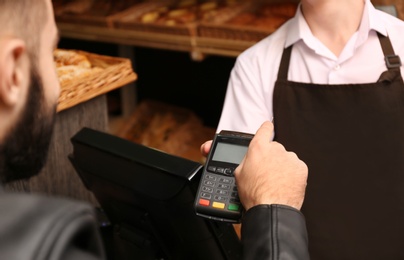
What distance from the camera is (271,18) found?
7.93ft

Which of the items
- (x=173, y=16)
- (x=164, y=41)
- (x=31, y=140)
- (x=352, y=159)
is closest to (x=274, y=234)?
(x=31, y=140)

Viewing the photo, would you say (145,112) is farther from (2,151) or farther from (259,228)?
(2,151)

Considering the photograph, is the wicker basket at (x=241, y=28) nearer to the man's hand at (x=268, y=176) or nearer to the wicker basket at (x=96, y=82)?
the wicker basket at (x=96, y=82)

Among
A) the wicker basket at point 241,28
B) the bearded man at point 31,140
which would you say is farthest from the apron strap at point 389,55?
the bearded man at point 31,140

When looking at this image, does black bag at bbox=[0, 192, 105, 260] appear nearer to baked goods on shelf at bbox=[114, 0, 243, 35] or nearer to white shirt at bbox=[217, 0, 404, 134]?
white shirt at bbox=[217, 0, 404, 134]

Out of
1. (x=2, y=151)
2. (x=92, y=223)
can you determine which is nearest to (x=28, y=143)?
(x=2, y=151)

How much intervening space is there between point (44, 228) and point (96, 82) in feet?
3.77

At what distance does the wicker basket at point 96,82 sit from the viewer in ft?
4.96

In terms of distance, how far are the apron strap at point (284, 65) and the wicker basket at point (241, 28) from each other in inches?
26.6

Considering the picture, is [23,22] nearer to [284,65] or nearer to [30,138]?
[30,138]

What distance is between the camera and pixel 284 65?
61.9 inches

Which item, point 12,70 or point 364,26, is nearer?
point 12,70

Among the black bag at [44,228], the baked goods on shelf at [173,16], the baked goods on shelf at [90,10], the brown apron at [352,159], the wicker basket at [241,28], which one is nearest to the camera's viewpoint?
the black bag at [44,228]

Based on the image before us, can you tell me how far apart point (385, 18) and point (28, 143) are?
1164 mm
